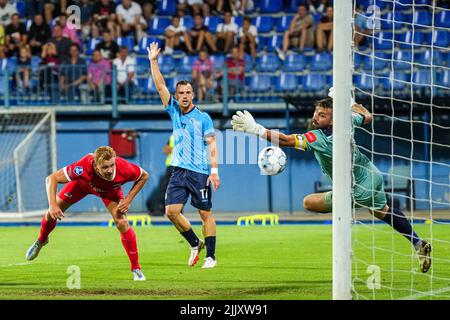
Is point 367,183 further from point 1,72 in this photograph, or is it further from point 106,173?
point 1,72

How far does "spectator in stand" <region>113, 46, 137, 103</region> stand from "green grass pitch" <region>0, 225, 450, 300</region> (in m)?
7.96

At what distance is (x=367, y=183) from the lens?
1258 centimetres

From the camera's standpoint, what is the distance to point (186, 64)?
27141 millimetres

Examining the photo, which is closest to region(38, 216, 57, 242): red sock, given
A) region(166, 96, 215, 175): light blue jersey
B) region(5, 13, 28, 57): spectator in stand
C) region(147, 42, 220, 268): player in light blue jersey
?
region(147, 42, 220, 268): player in light blue jersey

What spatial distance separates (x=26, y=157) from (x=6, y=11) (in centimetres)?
469

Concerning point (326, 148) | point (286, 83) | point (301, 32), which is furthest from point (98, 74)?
point (326, 148)

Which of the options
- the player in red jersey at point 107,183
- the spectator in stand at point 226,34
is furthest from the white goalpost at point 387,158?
the spectator in stand at point 226,34

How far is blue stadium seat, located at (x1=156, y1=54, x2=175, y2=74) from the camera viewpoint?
88.3ft

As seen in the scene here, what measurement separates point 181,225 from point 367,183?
2.44 meters

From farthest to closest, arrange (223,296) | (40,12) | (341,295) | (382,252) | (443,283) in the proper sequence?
1. (40,12)
2. (382,252)
3. (443,283)
4. (223,296)
5. (341,295)

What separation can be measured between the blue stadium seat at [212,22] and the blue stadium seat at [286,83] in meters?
2.44

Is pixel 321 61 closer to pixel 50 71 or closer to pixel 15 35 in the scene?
pixel 50 71

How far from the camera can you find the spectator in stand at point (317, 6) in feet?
89.9

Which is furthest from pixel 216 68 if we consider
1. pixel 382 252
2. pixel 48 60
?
pixel 382 252
